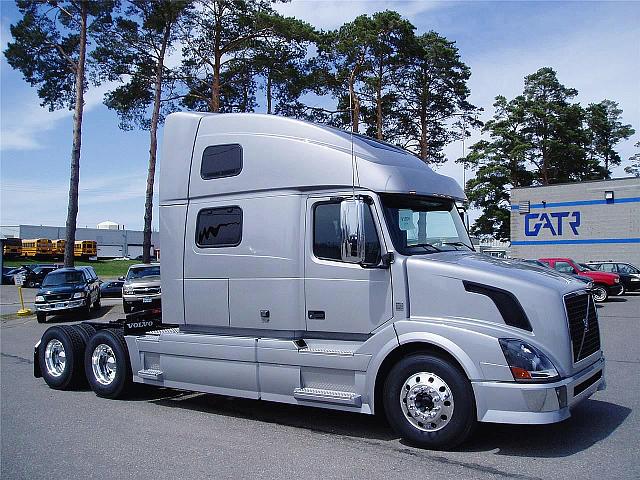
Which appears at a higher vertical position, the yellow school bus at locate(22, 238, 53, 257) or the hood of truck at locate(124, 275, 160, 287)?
the yellow school bus at locate(22, 238, 53, 257)

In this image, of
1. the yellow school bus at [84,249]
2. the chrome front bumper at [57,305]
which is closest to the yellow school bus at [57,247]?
the yellow school bus at [84,249]

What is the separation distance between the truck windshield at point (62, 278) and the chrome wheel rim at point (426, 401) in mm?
19935

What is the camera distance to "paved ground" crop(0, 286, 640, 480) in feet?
17.9

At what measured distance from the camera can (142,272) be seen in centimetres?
2308

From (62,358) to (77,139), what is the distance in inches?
899

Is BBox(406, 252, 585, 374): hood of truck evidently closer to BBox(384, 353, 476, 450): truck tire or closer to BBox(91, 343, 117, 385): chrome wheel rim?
BBox(384, 353, 476, 450): truck tire

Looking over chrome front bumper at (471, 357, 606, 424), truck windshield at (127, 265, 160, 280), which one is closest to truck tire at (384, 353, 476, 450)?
chrome front bumper at (471, 357, 606, 424)

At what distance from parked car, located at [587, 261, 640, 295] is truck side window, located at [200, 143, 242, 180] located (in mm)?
23468

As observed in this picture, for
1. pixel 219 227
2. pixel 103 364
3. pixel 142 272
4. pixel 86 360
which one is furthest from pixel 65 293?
pixel 219 227

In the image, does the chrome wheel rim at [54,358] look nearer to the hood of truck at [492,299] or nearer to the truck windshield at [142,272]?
the hood of truck at [492,299]

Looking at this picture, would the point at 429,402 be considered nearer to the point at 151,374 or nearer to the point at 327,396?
the point at 327,396

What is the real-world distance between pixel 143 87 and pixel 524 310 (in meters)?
27.3

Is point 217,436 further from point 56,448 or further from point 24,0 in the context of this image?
point 24,0

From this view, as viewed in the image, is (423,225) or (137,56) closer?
(423,225)
